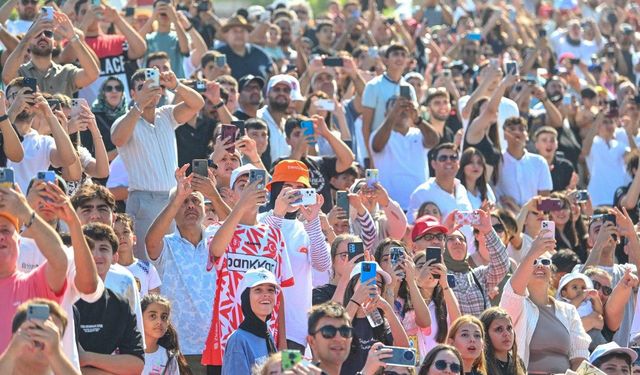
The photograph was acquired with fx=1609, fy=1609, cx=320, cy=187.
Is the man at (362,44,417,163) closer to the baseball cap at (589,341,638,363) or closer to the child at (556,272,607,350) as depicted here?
the child at (556,272,607,350)

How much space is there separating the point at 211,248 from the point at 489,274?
117 inches

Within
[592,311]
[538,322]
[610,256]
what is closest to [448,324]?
[538,322]

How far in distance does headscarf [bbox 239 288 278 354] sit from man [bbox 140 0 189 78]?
7518 mm

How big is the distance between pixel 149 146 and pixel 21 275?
4105 mm

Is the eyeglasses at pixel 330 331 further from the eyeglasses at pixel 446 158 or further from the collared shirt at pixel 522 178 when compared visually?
the collared shirt at pixel 522 178

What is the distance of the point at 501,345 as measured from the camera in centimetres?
1062

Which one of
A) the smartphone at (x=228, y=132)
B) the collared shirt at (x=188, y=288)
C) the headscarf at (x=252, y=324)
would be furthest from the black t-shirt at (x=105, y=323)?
the smartphone at (x=228, y=132)

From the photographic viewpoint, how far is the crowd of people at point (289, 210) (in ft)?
29.7

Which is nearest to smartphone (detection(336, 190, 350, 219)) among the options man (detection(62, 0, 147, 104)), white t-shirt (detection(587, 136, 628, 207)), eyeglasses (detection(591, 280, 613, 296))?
eyeglasses (detection(591, 280, 613, 296))

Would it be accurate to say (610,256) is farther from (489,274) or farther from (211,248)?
(211,248)

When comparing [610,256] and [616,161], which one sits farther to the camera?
[616,161]

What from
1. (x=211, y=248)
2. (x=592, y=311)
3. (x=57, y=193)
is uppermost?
(x=57, y=193)

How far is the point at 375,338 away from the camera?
10234 mm

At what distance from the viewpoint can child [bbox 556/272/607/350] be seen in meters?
12.6
